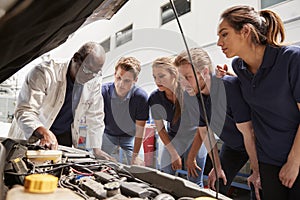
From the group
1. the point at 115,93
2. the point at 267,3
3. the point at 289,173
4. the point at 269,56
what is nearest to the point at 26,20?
the point at 269,56

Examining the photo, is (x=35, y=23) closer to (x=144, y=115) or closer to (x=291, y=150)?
(x=291, y=150)

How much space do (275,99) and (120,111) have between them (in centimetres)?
102

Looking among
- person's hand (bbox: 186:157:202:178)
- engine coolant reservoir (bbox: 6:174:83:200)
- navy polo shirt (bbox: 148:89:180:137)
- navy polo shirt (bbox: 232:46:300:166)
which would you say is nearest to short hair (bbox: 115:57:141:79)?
navy polo shirt (bbox: 148:89:180:137)

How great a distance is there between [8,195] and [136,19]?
3457mm

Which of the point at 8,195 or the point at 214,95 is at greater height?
the point at 214,95

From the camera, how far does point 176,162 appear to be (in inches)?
55.8

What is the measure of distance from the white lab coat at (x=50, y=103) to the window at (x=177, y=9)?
1.80m

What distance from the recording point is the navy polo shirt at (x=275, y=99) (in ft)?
2.58

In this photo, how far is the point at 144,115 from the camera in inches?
58.9

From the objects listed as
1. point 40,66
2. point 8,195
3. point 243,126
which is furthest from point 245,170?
point 8,195

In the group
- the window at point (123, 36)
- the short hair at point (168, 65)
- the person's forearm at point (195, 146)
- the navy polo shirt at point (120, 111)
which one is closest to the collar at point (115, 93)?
the navy polo shirt at point (120, 111)

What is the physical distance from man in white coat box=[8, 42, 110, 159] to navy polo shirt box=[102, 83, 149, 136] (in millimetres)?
164

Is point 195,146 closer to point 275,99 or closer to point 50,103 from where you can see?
point 275,99

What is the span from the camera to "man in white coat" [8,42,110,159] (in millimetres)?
1058
